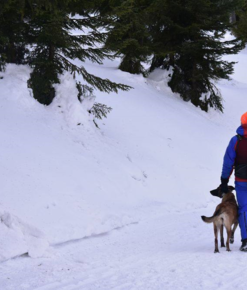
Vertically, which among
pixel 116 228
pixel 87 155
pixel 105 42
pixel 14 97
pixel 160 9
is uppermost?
pixel 160 9

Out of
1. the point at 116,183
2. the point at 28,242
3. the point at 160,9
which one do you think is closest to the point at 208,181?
the point at 116,183

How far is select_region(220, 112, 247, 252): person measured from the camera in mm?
5590

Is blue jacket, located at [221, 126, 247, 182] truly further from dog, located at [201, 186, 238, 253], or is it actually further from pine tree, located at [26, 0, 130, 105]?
pine tree, located at [26, 0, 130, 105]

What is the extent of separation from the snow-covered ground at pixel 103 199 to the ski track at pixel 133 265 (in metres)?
0.01

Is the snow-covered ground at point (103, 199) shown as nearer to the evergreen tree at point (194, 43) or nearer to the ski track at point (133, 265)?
the ski track at point (133, 265)

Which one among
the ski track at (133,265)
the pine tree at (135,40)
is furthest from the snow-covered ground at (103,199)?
the pine tree at (135,40)

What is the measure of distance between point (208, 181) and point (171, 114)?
202 inches

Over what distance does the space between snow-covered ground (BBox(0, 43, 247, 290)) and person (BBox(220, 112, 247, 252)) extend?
1.57ft

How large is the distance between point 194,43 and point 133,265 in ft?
47.1

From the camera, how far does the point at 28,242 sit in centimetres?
561

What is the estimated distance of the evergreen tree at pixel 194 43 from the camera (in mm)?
17828

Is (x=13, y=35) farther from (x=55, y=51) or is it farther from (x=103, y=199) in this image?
(x=103, y=199)

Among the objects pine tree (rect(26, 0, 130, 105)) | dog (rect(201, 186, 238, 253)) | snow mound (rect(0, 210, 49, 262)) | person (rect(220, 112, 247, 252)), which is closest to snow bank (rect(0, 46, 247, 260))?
snow mound (rect(0, 210, 49, 262))

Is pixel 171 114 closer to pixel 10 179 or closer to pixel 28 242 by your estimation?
pixel 10 179
